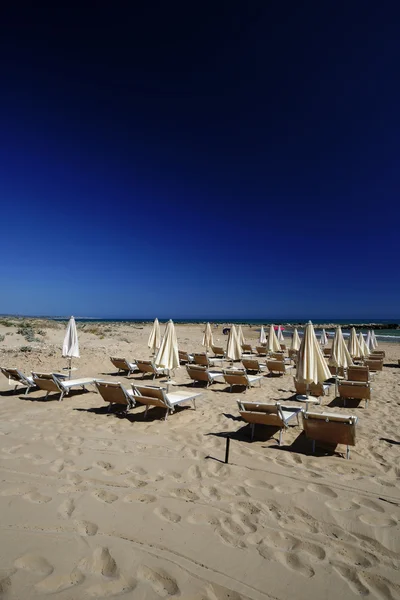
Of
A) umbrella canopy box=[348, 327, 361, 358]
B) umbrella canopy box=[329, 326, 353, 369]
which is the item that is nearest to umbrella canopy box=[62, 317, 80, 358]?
umbrella canopy box=[329, 326, 353, 369]

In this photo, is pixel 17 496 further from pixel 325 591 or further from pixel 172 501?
pixel 325 591

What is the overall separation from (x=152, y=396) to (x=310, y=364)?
130 inches

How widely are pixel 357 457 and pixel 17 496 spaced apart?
4.28 meters

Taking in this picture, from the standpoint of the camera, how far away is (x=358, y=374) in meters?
9.95

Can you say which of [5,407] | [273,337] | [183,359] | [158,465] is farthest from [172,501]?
[273,337]

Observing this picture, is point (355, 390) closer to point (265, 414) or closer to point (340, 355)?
point (340, 355)

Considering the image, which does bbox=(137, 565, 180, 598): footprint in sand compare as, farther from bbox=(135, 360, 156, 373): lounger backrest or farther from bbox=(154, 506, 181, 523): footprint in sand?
bbox=(135, 360, 156, 373): lounger backrest

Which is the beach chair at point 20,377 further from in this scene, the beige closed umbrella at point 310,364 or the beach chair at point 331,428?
the beach chair at point 331,428

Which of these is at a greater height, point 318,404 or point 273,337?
point 273,337

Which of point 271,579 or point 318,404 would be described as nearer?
point 271,579

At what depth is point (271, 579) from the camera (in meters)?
2.45

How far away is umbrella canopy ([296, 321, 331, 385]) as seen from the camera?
692 cm

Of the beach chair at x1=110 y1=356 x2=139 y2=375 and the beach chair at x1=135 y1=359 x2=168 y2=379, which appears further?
the beach chair at x1=110 y1=356 x2=139 y2=375

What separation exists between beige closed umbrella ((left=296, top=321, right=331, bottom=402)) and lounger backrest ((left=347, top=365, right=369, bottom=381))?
11.5 ft
